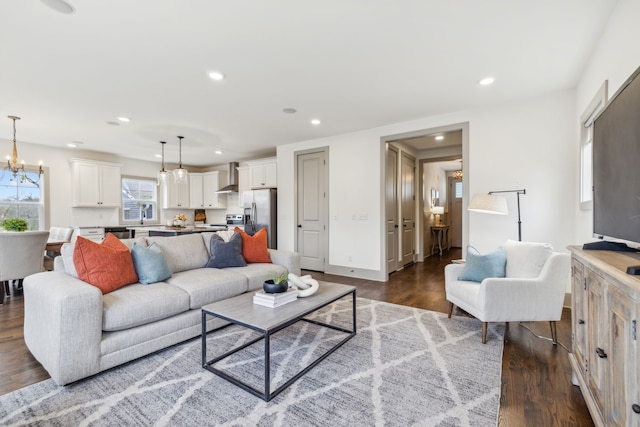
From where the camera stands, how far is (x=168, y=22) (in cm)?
212

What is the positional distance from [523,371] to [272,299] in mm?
1855

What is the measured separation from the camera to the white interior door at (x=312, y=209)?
545cm

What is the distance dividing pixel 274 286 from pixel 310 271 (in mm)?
3459

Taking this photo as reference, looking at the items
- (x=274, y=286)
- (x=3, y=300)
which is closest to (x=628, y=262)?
(x=274, y=286)

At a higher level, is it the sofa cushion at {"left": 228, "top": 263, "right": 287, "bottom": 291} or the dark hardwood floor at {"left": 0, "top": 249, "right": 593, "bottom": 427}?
the sofa cushion at {"left": 228, "top": 263, "right": 287, "bottom": 291}

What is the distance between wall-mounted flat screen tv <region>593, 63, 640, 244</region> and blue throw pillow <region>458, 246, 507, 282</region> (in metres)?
1.03

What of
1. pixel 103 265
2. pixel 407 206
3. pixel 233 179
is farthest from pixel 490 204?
pixel 233 179

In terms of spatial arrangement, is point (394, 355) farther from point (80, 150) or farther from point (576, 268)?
point (80, 150)

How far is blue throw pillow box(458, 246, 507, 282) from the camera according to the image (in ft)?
9.39

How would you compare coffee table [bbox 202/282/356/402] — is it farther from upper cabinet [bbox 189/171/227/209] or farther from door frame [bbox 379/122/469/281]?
upper cabinet [bbox 189/171/227/209]

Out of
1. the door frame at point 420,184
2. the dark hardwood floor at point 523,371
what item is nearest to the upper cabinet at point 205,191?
the dark hardwood floor at point 523,371

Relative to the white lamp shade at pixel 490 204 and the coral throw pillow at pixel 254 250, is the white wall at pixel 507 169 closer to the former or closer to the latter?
the white lamp shade at pixel 490 204

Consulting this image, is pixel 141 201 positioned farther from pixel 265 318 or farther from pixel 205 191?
pixel 265 318

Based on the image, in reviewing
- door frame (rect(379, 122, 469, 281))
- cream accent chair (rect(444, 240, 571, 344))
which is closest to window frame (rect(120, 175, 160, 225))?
door frame (rect(379, 122, 469, 281))
